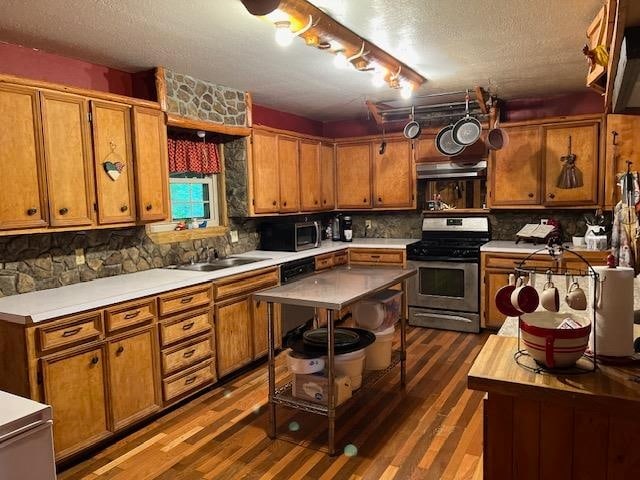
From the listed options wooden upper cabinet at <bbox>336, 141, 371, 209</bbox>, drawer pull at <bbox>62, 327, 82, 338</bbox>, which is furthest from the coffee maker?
drawer pull at <bbox>62, 327, 82, 338</bbox>

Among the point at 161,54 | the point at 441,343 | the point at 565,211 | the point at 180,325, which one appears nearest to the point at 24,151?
the point at 161,54

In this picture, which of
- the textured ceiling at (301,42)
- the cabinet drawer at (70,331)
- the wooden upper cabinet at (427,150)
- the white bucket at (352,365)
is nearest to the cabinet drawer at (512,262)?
the wooden upper cabinet at (427,150)

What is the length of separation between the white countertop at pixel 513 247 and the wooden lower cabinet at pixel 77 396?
3649 mm

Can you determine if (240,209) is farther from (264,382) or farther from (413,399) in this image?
(413,399)

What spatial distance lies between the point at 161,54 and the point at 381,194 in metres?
3.12

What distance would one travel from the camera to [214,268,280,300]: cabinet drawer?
11.7 ft

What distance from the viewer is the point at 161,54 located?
125 inches

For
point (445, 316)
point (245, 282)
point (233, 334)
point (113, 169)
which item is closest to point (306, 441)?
point (233, 334)

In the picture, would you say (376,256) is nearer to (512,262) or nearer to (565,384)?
(512,262)

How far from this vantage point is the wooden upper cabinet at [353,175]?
18.5 ft

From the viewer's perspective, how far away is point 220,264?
4.21m

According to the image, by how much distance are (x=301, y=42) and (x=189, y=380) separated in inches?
94.9

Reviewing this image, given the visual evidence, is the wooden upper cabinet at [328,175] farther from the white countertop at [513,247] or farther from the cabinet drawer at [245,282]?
the white countertop at [513,247]

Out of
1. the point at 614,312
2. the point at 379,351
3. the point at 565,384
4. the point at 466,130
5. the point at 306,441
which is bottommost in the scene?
the point at 306,441
